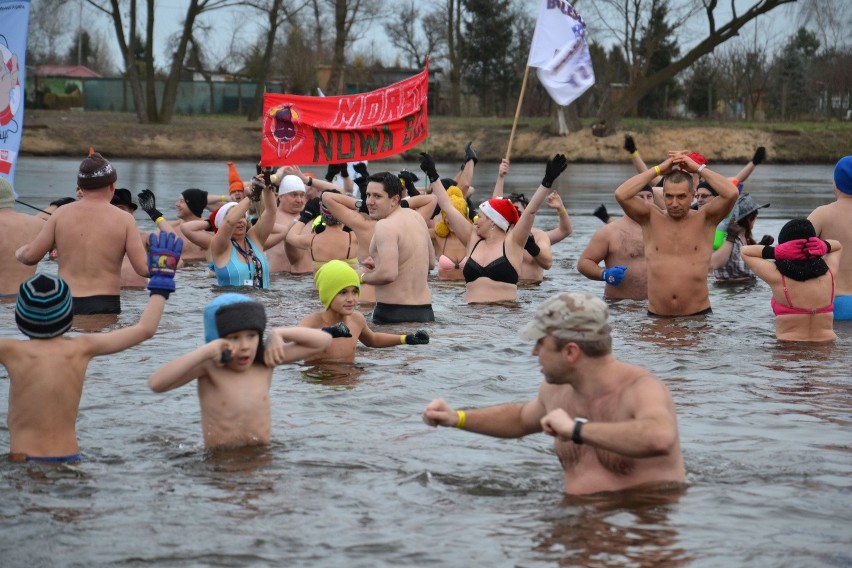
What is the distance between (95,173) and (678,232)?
4.62 m

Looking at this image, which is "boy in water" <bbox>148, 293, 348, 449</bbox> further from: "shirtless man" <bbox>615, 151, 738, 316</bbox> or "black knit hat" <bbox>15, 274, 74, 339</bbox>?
"shirtless man" <bbox>615, 151, 738, 316</bbox>

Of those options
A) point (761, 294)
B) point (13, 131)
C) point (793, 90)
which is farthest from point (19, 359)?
point (793, 90)

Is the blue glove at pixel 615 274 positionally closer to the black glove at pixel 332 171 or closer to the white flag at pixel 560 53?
the white flag at pixel 560 53

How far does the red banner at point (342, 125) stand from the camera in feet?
45.3

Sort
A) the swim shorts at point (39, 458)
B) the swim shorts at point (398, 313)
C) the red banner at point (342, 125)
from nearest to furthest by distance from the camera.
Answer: the swim shorts at point (39, 458), the swim shorts at point (398, 313), the red banner at point (342, 125)

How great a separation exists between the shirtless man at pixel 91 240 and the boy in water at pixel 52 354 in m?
3.47

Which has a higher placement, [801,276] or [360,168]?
[360,168]

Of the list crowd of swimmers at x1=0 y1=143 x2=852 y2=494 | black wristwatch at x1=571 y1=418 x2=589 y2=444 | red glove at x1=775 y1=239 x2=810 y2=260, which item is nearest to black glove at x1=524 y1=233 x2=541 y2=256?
crowd of swimmers at x1=0 y1=143 x2=852 y2=494

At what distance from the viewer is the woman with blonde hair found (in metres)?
9.15

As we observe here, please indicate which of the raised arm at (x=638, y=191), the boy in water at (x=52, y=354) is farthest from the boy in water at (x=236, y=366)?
the raised arm at (x=638, y=191)

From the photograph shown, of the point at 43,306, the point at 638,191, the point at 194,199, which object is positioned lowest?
the point at 43,306

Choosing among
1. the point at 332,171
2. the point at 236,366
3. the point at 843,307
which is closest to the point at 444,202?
the point at 843,307

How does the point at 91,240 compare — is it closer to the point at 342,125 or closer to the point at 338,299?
the point at 338,299

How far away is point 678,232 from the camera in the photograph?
1042 cm
